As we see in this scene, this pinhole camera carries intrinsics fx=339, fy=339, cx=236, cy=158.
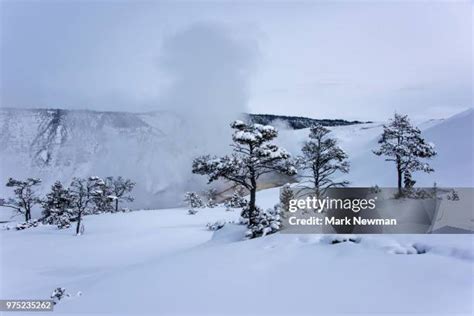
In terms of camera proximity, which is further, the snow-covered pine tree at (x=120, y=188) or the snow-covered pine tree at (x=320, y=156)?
the snow-covered pine tree at (x=120, y=188)

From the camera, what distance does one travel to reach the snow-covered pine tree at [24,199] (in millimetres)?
12422

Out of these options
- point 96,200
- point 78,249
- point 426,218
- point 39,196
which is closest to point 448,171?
point 426,218

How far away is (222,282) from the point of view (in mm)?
4273

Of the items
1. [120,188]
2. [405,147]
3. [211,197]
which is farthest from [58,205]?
[405,147]

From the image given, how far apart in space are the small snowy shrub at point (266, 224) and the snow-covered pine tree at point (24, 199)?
8.87 m

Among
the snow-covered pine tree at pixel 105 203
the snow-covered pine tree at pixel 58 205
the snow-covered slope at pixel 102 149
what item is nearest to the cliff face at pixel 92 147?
the snow-covered slope at pixel 102 149

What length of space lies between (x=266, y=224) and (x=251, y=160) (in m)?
2.29

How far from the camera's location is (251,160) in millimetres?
8922

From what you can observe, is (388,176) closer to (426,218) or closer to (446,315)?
(426,218)

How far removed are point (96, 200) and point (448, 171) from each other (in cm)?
1289

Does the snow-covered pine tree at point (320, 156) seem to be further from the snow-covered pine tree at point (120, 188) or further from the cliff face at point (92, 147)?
the snow-covered pine tree at point (120, 188)

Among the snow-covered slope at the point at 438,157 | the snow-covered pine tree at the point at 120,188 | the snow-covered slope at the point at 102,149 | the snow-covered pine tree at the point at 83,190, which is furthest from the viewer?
the snow-covered pine tree at the point at 120,188

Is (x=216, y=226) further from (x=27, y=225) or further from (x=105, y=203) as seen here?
(x=27, y=225)

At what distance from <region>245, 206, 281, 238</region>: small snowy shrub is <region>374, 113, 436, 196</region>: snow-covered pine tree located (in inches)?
177
